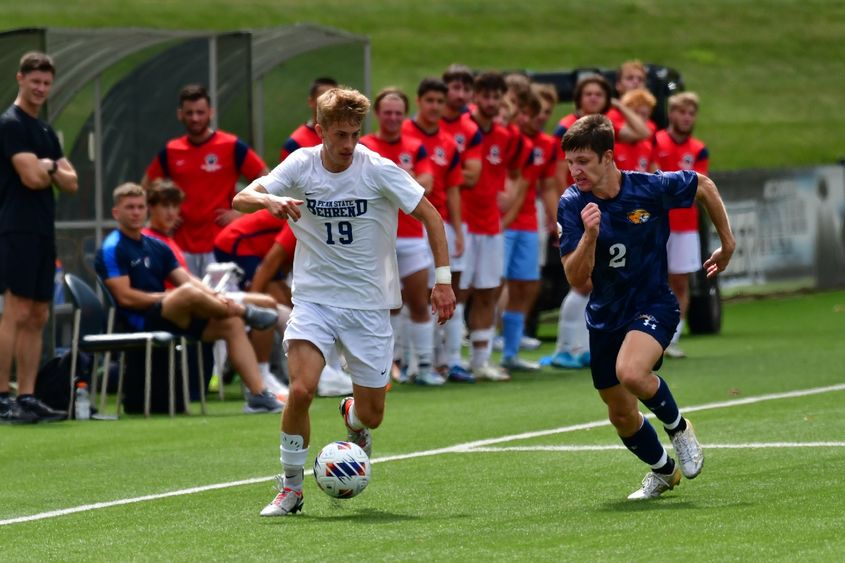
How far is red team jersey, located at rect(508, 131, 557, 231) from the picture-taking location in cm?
1634

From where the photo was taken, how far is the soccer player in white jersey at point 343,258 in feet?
28.2

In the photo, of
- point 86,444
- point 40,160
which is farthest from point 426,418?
point 40,160

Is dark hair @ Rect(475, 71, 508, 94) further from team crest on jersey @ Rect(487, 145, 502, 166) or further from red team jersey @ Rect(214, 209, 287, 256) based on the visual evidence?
red team jersey @ Rect(214, 209, 287, 256)

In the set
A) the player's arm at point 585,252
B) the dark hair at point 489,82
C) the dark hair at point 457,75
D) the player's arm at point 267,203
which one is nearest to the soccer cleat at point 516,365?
the dark hair at point 489,82

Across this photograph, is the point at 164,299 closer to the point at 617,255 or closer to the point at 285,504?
the point at 285,504

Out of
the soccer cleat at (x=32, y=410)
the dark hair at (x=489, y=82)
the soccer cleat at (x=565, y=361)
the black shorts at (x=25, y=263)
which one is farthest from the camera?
the soccer cleat at (x=565, y=361)

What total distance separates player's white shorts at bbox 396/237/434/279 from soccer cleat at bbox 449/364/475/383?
3.82ft

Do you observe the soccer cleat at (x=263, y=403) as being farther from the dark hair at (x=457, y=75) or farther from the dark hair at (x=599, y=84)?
the dark hair at (x=599, y=84)

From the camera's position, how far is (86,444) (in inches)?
455

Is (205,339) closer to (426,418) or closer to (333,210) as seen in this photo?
(426,418)

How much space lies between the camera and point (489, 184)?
1582cm

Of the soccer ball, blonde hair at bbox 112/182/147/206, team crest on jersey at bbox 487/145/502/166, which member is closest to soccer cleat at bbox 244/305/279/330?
blonde hair at bbox 112/182/147/206

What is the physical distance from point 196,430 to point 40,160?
219 cm

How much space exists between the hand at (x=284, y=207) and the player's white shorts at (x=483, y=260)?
7506mm
